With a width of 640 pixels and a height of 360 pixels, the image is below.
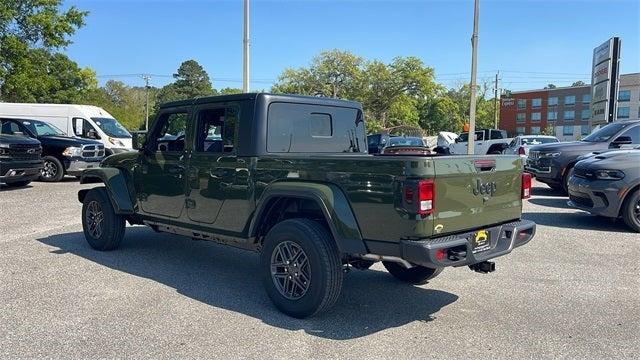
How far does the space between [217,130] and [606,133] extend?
390 inches

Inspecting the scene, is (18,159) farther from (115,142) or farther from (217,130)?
(217,130)

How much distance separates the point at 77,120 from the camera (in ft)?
58.6

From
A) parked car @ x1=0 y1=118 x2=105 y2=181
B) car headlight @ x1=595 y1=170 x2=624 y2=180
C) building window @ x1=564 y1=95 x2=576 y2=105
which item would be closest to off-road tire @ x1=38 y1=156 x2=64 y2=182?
parked car @ x1=0 y1=118 x2=105 y2=181

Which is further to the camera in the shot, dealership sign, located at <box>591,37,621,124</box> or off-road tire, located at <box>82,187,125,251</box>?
dealership sign, located at <box>591,37,621,124</box>

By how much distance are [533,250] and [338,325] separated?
3860mm

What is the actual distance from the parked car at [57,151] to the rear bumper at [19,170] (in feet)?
5.04

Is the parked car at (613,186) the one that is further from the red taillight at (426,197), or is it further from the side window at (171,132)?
the side window at (171,132)

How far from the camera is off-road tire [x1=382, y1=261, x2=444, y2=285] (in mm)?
5391

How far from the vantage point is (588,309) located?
4.78 m

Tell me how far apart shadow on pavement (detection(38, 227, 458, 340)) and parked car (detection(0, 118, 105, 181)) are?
796cm

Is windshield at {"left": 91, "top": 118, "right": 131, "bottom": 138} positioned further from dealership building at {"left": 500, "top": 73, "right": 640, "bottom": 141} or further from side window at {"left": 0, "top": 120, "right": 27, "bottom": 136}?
dealership building at {"left": 500, "top": 73, "right": 640, "bottom": 141}

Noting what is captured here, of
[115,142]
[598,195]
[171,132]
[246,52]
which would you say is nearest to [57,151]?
[115,142]

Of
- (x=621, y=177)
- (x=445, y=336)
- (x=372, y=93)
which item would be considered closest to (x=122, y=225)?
(x=445, y=336)

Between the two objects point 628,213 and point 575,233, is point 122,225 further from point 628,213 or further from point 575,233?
point 628,213
